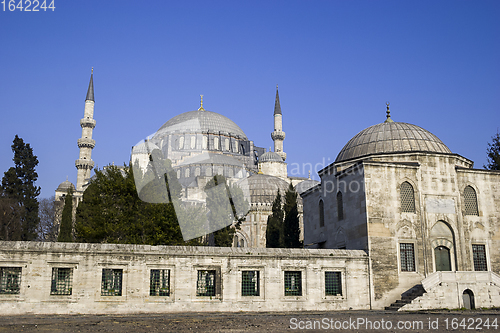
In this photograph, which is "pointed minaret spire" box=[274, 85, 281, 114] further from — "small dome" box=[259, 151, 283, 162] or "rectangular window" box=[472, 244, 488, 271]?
"rectangular window" box=[472, 244, 488, 271]

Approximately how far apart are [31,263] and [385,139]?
51.3ft

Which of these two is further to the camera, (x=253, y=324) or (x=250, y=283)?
(x=250, y=283)

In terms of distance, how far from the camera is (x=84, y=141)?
5406 centimetres

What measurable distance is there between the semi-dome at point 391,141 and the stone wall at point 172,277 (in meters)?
6.48

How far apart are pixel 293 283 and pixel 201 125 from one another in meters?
48.0

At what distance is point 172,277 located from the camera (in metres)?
14.9

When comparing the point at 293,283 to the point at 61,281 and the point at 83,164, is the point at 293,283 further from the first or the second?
the point at 83,164

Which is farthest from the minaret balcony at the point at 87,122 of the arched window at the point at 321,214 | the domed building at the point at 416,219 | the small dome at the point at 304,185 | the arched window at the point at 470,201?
the arched window at the point at 470,201

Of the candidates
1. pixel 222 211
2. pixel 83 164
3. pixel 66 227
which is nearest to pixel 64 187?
pixel 83 164

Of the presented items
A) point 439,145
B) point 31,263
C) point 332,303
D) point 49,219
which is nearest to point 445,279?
point 332,303

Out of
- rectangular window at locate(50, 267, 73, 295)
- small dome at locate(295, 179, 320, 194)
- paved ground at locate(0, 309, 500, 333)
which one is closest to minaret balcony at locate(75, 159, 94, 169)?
small dome at locate(295, 179, 320, 194)

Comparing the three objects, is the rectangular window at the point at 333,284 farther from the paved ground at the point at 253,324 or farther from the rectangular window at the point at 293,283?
the paved ground at the point at 253,324

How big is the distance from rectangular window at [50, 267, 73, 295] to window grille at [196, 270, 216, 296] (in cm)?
389

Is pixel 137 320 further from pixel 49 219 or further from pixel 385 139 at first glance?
pixel 49 219
